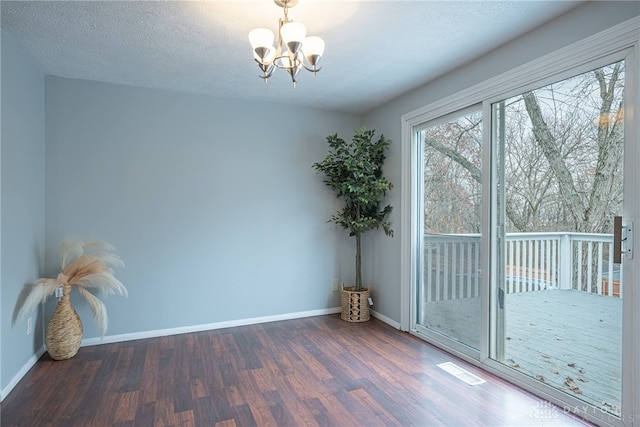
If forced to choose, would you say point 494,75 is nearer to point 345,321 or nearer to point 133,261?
point 345,321

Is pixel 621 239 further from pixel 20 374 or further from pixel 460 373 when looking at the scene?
pixel 20 374

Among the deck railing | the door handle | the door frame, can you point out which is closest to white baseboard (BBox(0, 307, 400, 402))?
the deck railing

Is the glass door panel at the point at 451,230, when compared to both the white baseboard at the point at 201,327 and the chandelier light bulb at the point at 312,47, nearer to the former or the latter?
the white baseboard at the point at 201,327

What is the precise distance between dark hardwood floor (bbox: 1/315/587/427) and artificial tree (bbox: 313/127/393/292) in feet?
4.01

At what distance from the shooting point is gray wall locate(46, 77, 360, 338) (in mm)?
3139

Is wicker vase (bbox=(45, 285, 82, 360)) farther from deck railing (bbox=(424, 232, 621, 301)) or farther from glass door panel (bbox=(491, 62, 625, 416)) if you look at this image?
glass door panel (bbox=(491, 62, 625, 416))

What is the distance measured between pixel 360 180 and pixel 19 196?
289 cm

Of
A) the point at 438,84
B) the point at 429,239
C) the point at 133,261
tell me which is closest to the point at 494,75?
the point at 438,84

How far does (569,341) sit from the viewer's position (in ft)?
7.30

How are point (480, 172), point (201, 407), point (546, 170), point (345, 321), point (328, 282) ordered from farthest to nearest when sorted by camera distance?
point (328, 282)
point (345, 321)
point (480, 172)
point (546, 170)
point (201, 407)

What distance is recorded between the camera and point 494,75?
8.48 feet

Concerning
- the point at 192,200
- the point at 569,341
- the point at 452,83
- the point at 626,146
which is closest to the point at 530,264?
the point at 569,341

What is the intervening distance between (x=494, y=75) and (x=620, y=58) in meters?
0.81

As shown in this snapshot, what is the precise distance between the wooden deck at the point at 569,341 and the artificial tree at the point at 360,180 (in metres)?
1.43
